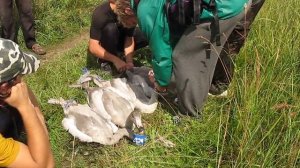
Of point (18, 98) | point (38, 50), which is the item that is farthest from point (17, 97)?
point (38, 50)

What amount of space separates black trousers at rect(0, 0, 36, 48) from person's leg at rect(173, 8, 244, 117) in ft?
8.22

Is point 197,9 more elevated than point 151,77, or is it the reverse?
point 197,9

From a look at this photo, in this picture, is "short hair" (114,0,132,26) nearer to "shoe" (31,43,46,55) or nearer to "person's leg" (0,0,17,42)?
"shoe" (31,43,46,55)

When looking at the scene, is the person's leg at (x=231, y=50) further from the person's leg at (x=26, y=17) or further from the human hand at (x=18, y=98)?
the person's leg at (x=26, y=17)

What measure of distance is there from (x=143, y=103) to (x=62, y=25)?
2316mm

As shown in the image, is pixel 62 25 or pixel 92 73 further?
pixel 62 25

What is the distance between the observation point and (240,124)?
8.13 ft

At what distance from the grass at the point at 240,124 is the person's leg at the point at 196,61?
0.14 m

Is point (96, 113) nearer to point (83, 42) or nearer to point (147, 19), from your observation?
point (147, 19)

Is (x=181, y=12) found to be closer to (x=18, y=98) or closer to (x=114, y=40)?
(x=18, y=98)

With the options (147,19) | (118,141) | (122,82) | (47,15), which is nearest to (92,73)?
(122,82)

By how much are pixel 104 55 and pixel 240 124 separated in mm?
1764

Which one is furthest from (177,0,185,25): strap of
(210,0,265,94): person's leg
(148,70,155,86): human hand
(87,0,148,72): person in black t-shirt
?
(87,0,148,72): person in black t-shirt

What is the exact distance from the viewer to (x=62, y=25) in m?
5.19
